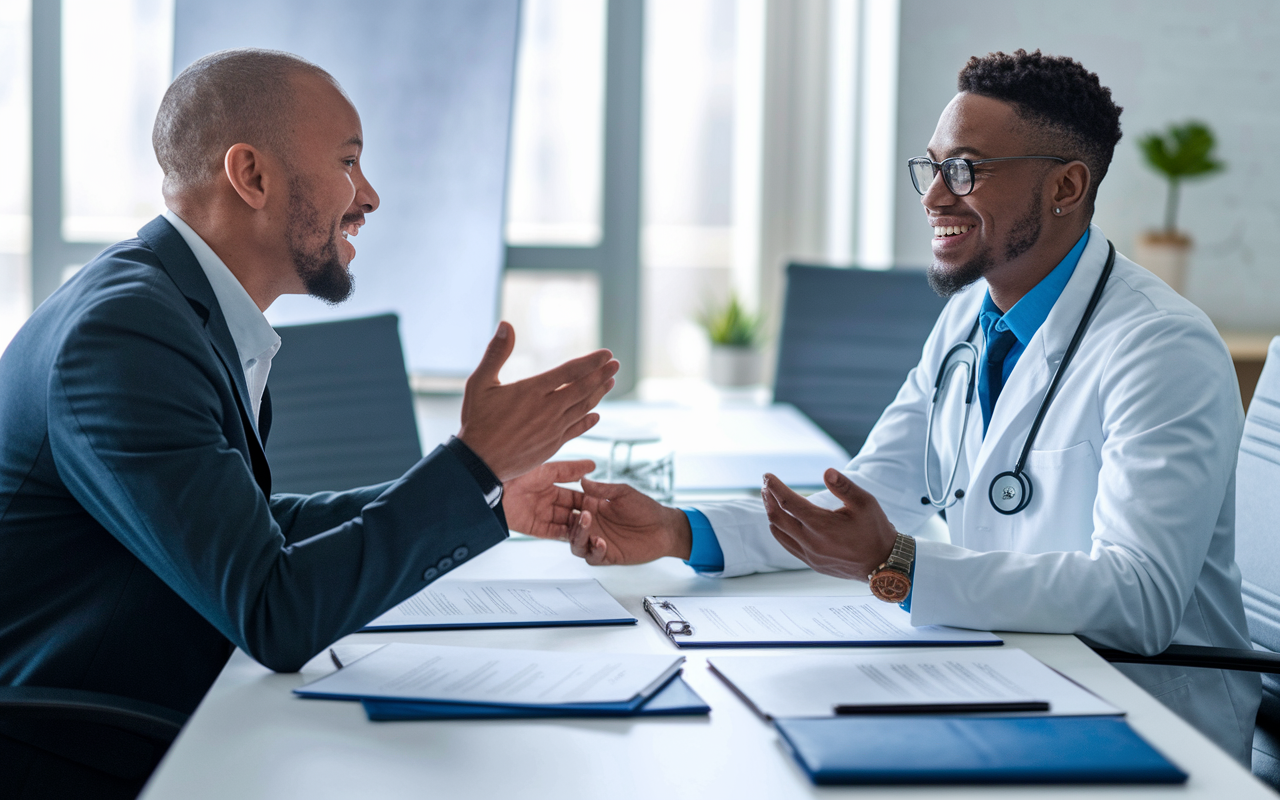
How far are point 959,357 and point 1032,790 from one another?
969mm

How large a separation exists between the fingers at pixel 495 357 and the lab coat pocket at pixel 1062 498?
75 cm

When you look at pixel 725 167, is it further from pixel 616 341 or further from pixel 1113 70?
pixel 1113 70

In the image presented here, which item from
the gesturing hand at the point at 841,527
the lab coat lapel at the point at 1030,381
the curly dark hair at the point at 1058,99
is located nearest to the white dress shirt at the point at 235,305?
the gesturing hand at the point at 841,527

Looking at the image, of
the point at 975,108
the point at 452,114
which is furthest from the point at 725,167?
the point at 975,108

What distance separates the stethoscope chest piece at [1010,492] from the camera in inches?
56.4

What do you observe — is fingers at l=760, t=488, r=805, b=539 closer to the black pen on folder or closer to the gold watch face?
the gold watch face

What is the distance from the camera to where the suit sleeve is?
999mm

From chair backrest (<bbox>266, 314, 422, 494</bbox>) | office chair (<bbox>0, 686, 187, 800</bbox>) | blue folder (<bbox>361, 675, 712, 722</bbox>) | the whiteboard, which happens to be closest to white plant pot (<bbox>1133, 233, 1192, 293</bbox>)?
the whiteboard

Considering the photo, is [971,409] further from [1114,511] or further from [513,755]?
[513,755]

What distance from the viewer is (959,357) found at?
5.55ft

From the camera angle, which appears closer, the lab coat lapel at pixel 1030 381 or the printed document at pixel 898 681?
the printed document at pixel 898 681

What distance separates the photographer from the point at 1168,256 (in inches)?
146

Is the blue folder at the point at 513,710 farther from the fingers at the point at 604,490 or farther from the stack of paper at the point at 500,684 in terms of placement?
the fingers at the point at 604,490

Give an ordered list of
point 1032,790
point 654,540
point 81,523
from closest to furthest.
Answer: point 1032,790
point 81,523
point 654,540
